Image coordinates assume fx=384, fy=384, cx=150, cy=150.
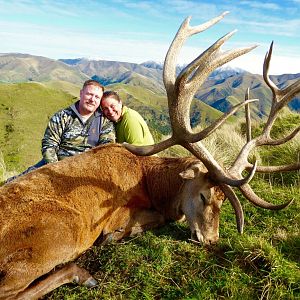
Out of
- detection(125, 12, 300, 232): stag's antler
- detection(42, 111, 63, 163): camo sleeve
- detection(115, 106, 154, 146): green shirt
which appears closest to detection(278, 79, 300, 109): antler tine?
detection(125, 12, 300, 232): stag's antler

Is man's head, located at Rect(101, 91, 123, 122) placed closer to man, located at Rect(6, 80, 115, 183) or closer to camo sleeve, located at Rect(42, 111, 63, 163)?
man, located at Rect(6, 80, 115, 183)

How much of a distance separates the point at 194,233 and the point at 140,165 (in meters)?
1.53

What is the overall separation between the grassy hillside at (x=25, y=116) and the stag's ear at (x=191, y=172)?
58.3 meters

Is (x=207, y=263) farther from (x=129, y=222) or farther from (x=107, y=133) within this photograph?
(x=107, y=133)

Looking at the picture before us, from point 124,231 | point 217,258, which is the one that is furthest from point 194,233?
point 124,231

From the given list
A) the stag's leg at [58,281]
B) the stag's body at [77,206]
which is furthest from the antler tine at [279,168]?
the stag's leg at [58,281]

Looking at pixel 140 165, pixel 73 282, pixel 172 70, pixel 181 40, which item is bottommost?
pixel 73 282

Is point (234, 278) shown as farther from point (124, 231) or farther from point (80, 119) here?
point (80, 119)

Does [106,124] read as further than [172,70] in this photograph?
Yes

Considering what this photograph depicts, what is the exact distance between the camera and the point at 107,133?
8.04 m

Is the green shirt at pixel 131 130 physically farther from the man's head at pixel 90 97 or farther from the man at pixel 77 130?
the man's head at pixel 90 97

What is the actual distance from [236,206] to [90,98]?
3804mm

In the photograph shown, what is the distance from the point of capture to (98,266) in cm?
547

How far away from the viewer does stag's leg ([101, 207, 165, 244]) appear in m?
6.09
